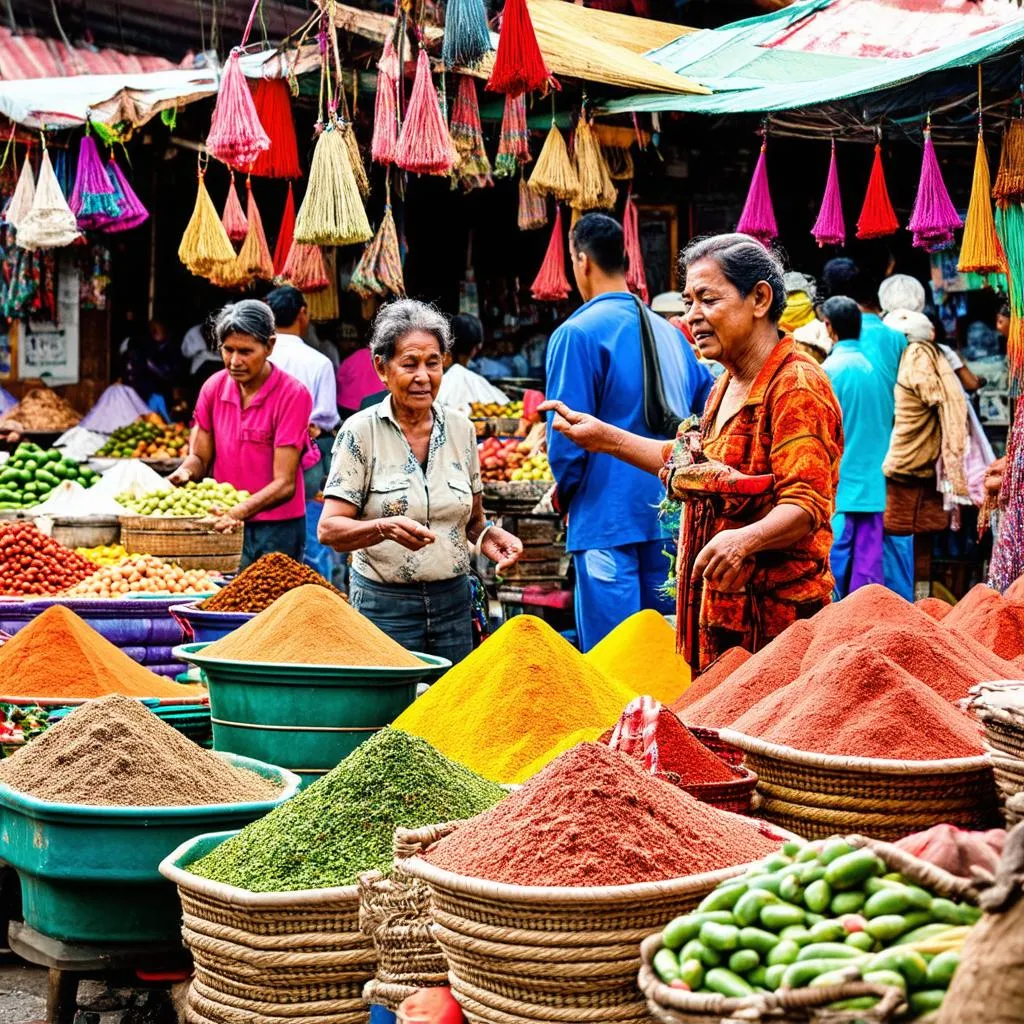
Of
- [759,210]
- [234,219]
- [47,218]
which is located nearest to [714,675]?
[759,210]

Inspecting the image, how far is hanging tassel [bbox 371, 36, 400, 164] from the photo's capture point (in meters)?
6.45

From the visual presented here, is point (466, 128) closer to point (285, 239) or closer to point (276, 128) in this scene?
point (276, 128)

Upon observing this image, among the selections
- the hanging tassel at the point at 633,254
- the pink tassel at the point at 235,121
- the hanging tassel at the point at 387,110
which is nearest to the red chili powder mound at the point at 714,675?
the hanging tassel at the point at 387,110

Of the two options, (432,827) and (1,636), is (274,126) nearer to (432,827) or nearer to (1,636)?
(1,636)

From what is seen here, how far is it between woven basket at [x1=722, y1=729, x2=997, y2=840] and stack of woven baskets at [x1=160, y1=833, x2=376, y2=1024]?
68cm

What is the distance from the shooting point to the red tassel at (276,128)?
7.36m

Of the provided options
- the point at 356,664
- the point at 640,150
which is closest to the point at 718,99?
the point at 640,150

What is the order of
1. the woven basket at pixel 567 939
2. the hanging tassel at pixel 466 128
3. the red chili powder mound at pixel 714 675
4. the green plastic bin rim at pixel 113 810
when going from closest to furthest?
the woven basket at pixel 567 939 → the green plastic bin rim at pixel 113 810 → the red chili powder mound at pixel 714 675 → the hanging tassel at pixel 466 128

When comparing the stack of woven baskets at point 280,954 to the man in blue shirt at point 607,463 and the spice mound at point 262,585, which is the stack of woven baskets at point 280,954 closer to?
the spice mound at point 262,585

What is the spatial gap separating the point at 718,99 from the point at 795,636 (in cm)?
493

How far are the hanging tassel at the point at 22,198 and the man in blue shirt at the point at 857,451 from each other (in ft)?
12.4

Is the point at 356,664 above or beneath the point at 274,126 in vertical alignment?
beneath

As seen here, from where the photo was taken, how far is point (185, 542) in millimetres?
5383

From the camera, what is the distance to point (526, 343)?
31.7 ft
